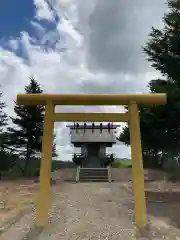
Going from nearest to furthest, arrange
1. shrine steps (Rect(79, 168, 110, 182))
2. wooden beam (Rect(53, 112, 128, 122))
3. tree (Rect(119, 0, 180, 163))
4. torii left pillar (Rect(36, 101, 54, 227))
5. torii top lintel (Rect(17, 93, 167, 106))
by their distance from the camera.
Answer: torii left pillar (Rect(36, 101, 54, 227))
torii top lintel (Rect(17, 93, 167, 106))
wooden beam (Rect(53, 112, 128, 122))
tree (Rect(119, 0, 180, 163))
shrine steps (Rect(79, 168, 110, 182))

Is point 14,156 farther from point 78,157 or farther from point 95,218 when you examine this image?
point 95,218

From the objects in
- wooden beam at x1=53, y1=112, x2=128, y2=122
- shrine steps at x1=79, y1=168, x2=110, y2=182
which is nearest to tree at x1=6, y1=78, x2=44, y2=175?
shrine steps at x1=79, y1=168, x2=110, y2=182

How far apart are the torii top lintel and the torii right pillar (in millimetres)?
197

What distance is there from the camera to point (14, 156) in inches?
1103

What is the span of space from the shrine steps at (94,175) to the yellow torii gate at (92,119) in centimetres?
1539

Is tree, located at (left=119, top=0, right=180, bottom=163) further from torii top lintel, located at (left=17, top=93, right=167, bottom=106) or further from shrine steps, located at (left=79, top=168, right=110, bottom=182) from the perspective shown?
shrine steps, located at (left=79, top=168, right=110, bottom=182)

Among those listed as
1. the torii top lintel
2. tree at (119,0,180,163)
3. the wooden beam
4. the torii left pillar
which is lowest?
the torii left pillar

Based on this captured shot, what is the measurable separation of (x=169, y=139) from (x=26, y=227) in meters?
8.73

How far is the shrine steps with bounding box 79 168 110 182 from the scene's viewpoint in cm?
2308

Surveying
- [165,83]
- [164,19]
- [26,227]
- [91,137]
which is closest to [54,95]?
[26,227]

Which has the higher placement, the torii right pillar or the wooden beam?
the wooden beam

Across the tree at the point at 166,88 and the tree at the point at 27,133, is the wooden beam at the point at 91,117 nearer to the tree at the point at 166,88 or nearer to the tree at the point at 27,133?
the tree at the point at 166,88

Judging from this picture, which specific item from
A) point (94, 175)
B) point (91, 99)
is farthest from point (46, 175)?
point (94, 175)

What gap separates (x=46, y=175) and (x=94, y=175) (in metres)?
16.9
